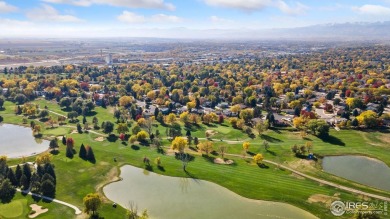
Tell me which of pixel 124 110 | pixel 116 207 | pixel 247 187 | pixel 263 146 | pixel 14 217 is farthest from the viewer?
pixel 124 110

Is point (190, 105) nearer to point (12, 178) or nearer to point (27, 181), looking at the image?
point (27, 181)

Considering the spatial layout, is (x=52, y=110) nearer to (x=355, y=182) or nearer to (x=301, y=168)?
(x=301, y=168)

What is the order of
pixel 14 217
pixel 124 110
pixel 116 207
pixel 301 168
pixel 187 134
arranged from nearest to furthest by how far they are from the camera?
pixel 14 217
pixel 116 207
pixel 301 168
pixel 187 134
pixel 124 110

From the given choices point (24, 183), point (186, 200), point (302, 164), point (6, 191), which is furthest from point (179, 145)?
point (6, 191)

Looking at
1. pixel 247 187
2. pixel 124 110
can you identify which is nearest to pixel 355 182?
pixel 247 187

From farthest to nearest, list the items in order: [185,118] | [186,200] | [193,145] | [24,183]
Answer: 1. [185,118]
2. [193,145]
3. [24,183]
4. [186,200]
